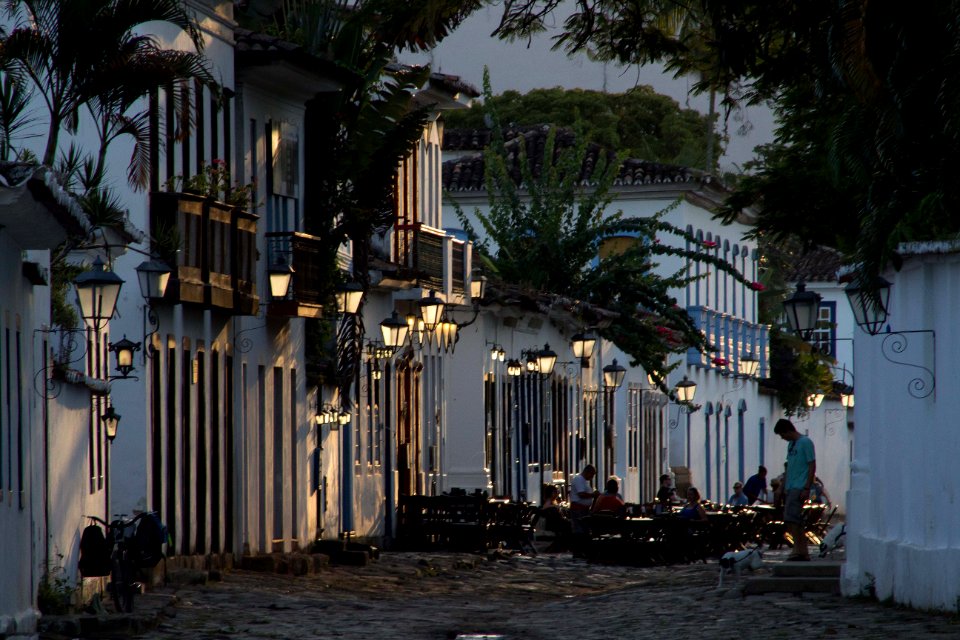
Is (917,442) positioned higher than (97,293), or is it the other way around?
(97,293)

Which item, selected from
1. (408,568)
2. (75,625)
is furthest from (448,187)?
(75,625)

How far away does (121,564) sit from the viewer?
1650 cm

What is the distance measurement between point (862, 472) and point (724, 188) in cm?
3451

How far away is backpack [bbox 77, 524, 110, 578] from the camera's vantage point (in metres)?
16.5

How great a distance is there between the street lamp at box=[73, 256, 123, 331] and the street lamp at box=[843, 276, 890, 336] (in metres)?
6.07

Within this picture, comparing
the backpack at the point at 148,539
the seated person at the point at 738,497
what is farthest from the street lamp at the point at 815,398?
the backpack at the point at 148,539

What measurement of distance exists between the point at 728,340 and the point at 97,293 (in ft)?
135

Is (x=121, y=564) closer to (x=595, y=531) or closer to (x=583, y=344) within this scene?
(x=595, y=531)

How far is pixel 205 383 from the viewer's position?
2416 cm

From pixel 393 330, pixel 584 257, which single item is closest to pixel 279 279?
pixel 393 330

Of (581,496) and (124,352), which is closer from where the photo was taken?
(124,352)

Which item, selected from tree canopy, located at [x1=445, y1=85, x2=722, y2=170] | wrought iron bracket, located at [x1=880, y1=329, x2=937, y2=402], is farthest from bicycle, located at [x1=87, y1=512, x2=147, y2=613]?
tree canopy, located at [x1=445, y1=85, x2=722, y2=170]

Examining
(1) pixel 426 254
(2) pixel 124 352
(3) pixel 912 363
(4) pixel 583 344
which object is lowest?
(3) pixel 912 363

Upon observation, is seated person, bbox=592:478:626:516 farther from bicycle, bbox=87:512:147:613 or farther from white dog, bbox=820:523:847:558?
bicycle, bbox=87:512:147:613
